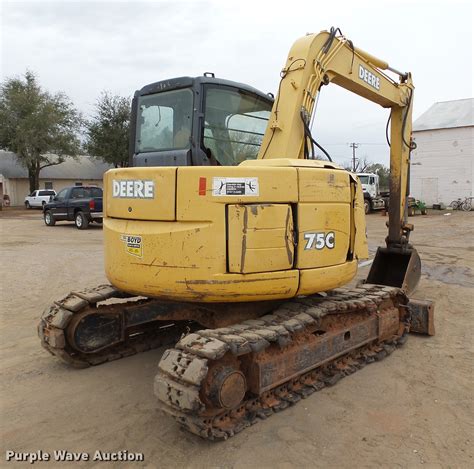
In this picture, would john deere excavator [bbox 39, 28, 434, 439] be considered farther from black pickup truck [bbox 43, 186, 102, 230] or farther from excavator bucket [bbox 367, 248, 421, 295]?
black pickup truck [bbox 43, 186, 102, 230]

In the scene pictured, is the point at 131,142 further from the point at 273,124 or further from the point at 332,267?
the point at 332,267

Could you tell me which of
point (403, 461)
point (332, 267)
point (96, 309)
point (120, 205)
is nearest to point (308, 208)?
point (332, 267)

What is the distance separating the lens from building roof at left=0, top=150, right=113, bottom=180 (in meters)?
43.1

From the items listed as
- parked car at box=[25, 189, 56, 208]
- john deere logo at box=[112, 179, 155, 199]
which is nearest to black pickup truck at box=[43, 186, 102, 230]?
parked car at box=[25, 189, 56, 208]

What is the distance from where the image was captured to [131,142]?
4.96 meters

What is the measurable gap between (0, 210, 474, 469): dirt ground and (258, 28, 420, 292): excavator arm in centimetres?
137

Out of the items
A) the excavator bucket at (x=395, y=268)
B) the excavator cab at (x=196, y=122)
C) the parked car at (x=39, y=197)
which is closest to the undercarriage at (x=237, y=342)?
the excavator bucket at (x=395, y=268)

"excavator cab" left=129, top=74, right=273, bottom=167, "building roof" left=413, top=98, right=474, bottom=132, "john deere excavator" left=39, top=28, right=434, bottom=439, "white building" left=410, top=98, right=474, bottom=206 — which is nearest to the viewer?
"john deere excavator" left=39, top=28, right=434, bottom=439

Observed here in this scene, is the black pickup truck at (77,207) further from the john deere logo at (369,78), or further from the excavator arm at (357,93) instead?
the john deere logo at (369,78)

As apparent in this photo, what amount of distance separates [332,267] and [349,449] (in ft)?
4.93

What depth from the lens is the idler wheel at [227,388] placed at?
3.33m

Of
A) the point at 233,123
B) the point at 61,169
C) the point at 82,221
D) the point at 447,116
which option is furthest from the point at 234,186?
the point at 61,169

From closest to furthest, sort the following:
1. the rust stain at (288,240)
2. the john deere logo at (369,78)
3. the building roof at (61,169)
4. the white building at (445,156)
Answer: the rust stain at (288,240) → the john deere logo at (369,78) → the white building at (445,156) → the building roof at (61,169)

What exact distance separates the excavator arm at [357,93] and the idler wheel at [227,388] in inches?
84.2
